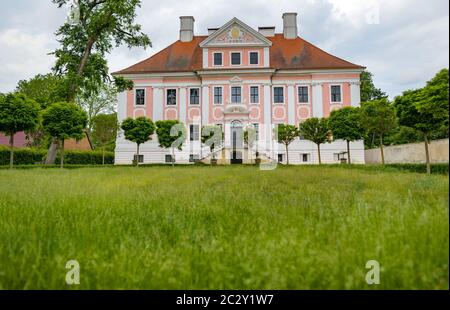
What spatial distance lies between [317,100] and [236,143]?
9685 mm

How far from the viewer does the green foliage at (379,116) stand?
18594 millimetres

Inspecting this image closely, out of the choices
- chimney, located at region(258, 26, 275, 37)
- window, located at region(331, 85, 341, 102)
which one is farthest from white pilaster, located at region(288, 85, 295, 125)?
chimney, located at region(258, 26, 275, 37)

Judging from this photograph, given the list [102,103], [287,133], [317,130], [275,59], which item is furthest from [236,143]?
[102,103]

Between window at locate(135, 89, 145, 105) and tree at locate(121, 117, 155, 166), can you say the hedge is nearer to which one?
window at locate(135, 89, 145, 105)

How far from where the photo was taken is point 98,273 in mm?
2164

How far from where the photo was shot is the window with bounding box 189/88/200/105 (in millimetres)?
33062

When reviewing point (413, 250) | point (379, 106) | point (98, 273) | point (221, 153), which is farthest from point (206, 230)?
point (221, 153)

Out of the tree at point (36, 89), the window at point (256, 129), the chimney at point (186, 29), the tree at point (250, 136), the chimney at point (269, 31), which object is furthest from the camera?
the tree at point (36, 89)

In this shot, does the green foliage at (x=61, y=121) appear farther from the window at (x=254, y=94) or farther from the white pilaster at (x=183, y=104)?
the window at (x=254, y=94)

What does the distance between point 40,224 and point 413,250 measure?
364cm

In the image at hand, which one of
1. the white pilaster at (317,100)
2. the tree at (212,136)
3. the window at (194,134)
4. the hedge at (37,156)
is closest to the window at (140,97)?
the window at (194,134)

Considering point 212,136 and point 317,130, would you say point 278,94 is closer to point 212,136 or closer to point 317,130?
point 212,136

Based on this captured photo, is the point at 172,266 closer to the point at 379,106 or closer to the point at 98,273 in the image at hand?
the point at 98,273

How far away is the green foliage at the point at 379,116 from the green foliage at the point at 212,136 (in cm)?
1360
